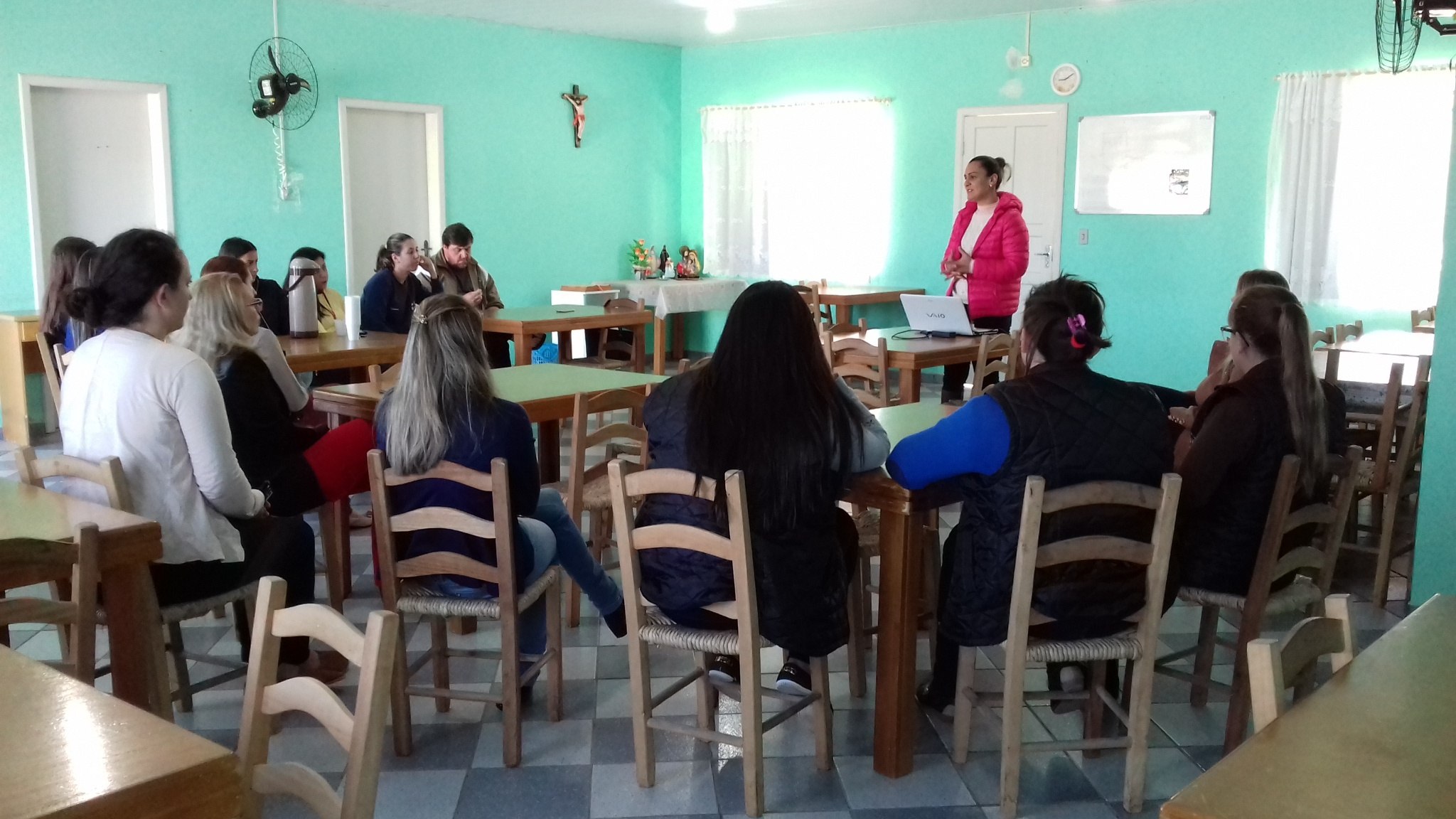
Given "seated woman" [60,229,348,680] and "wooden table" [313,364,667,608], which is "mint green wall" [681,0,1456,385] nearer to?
"wooden table" [313,364,667,608]

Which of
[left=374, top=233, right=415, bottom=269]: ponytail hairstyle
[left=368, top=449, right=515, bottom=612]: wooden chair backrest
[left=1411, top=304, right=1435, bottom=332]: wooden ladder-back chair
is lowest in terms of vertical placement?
[left=368, top=449, right=515, bottom=612]: wooden chair backrest

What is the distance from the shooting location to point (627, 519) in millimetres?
2439

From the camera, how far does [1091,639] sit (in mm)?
2377

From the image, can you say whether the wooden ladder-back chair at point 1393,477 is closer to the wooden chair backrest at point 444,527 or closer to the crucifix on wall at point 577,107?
the wooden chair backrest at point 444,527

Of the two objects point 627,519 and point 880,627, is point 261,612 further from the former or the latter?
point 880,627

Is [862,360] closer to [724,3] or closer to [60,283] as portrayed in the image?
[60,283]

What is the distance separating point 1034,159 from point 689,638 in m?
6.43

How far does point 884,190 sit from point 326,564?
6.28 meters

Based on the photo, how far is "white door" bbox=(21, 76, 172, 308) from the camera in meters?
6.64

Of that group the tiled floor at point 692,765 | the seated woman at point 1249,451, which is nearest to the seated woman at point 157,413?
the tiled floor at point 692,765

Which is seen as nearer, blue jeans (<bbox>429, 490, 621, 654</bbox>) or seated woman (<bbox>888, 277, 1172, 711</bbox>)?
seated woman (<bbox>888, 277, 1172, 711</bbox>)

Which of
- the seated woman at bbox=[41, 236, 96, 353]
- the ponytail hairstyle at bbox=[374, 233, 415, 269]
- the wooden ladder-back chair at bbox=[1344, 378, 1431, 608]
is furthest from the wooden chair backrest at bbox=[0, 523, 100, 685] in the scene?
the ponytail hairstyle at bbox=[374, 233, 415, 269]

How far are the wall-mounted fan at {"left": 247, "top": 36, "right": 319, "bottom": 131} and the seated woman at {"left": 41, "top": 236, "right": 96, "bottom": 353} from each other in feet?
9.42

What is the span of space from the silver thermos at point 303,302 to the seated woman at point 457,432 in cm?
247
